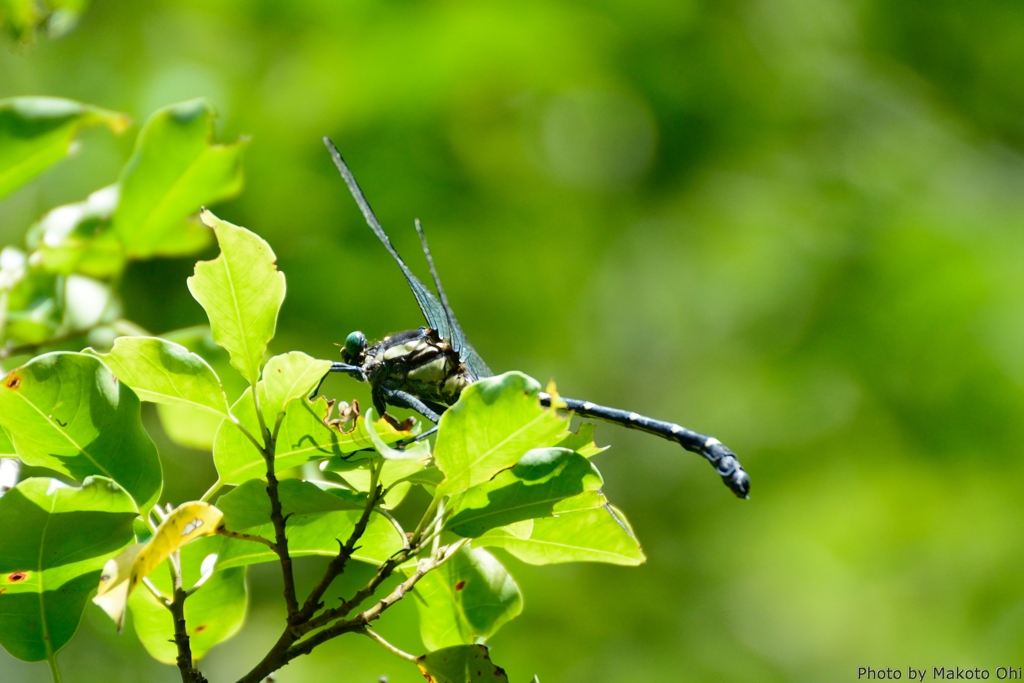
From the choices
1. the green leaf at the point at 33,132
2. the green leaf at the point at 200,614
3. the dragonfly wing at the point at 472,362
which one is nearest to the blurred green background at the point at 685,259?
the dragonfly wing at the point at 472,362

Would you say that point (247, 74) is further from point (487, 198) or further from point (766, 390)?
point (766, 390)

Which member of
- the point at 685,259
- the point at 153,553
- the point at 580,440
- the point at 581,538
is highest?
the point at 685,259

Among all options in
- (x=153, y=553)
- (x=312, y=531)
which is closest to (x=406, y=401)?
(x=312, y=531)

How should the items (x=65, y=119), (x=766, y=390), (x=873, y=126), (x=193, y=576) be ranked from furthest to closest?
(x=873, y=126) < (x=766, y=390) < (x=65, y=119) < (x=193, y=576)

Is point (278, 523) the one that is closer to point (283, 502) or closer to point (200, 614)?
point (283, 502)

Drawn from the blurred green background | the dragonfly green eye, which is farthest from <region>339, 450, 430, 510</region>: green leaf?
the blurred green background

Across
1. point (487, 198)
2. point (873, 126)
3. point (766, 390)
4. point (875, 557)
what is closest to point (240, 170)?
point (487, 198)
